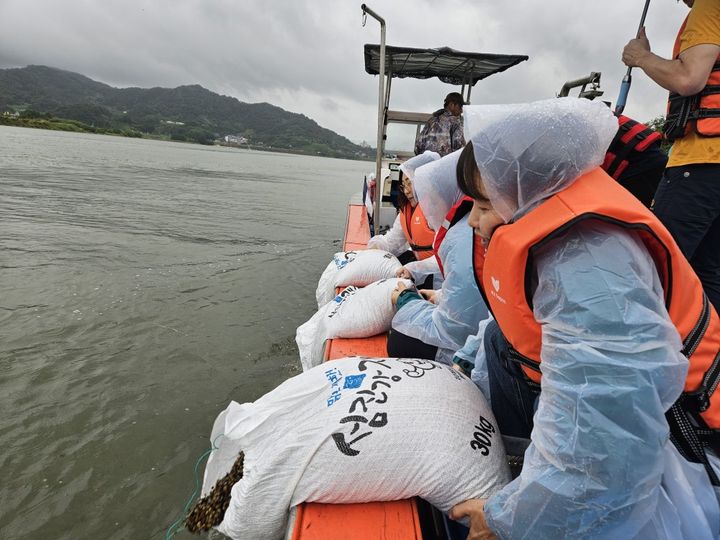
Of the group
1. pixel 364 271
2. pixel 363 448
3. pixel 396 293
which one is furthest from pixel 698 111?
pixel 364 271

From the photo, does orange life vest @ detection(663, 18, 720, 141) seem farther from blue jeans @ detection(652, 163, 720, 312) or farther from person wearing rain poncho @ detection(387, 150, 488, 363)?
person wearing rain poncho @ detection(387, 150, 488, 363)

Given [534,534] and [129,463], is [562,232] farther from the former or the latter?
[129,463]

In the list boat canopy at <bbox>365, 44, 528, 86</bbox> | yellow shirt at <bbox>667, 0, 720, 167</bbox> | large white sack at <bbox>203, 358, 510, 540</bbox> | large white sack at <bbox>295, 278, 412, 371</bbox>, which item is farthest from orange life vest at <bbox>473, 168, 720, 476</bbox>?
boat canopy at <bbox>365, 44, 528, 86</bbox>

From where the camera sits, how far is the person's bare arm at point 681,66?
5.76 feet

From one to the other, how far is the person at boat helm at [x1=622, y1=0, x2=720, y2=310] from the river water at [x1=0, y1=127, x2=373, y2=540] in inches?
119

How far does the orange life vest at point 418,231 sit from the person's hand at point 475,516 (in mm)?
2589

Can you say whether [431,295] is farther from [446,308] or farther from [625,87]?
[625,87]

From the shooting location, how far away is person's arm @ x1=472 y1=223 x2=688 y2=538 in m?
0.80

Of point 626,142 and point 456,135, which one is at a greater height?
point 456,135

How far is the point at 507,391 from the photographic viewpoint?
4.70 feet

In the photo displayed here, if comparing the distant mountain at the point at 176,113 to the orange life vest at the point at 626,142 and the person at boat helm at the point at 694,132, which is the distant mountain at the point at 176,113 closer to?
the person at boat helm at the point at 694,132

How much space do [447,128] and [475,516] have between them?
255 inches

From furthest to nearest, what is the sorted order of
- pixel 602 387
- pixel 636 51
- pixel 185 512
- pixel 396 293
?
pixel 396 293
pixel 185 512
pixel 636 51
pixel 602 387

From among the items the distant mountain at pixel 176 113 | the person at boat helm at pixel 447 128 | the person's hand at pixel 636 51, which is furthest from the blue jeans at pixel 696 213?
the distant mountain at pixel 176 113
